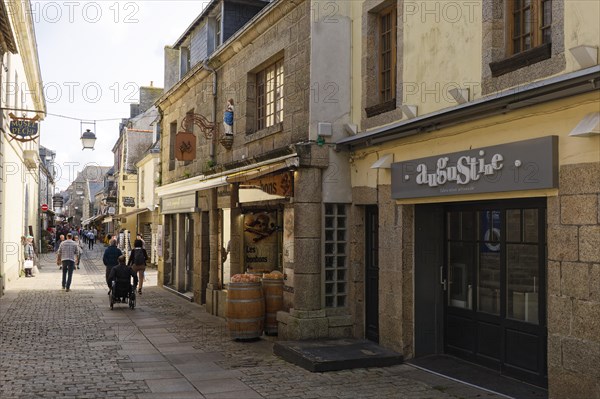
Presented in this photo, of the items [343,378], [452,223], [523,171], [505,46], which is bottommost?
[343,378]

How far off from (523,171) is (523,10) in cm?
187

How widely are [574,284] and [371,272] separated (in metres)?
4.08

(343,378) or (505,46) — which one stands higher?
(505,46)

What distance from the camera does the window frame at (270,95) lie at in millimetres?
11363

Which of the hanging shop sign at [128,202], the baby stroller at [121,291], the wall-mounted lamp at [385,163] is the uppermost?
the hanging shop sign at [128,202]

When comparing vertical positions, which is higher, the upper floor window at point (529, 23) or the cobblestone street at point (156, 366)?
the upper floor window at point (529, 23)

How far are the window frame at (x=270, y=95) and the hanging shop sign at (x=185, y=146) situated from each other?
312 centimetres

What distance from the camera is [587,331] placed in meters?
5.56

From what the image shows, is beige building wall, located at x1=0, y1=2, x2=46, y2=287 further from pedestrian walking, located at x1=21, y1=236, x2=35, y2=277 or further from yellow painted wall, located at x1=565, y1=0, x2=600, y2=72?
yellow painted wall, located at x1=565, y1=0, x2=600, y2=72

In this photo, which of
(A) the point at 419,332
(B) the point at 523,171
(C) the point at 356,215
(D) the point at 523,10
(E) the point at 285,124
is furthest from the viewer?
(E) the point at 285,124

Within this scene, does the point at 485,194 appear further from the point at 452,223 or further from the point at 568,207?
the point at 452,223

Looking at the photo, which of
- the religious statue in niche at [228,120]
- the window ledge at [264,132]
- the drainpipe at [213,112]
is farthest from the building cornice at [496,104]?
the drainpipe at [213,112]

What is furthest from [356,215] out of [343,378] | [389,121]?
[343,378]

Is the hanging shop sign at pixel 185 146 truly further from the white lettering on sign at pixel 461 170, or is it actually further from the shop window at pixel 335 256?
the white lettering on sign at pixel 461 170
